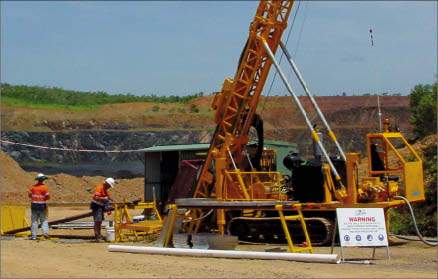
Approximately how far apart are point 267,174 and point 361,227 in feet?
18.5

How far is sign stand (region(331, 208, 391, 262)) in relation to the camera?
13320 mm

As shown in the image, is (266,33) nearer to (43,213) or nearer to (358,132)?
(43,213)

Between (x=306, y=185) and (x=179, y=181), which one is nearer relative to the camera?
(x=306, y=185)

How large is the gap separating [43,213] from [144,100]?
61.8 meters

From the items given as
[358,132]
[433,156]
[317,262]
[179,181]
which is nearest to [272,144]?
[433,156]

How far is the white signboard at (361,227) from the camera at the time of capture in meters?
13.3

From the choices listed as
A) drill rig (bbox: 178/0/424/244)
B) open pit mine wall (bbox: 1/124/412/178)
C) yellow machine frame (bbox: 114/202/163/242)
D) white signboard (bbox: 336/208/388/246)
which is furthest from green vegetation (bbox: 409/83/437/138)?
white signboard (bbox: 336/208/388/246)

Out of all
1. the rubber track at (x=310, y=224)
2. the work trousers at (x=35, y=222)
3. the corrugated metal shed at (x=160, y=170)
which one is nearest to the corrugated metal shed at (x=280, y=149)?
the corrugated metal shed at (x=160, y=170)

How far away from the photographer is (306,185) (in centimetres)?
1750

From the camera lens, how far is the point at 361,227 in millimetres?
13523

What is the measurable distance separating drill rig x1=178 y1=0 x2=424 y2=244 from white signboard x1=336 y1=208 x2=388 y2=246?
9.94 ft

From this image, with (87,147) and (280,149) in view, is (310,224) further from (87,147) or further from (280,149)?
(87,147)

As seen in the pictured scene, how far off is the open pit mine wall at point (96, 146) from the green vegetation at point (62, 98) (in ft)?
55.7

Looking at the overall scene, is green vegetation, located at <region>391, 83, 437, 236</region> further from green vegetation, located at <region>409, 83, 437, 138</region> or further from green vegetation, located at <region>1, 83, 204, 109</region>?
green vegetation, located at <region>1, 83, 204, 109</region>
